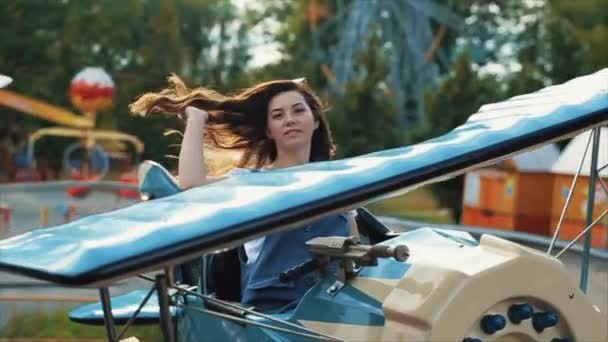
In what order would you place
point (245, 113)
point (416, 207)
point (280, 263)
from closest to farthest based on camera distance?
point (280, 263), point (245, 113), point (416, 207)

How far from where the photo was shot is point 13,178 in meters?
23.5

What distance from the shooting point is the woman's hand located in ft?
11.7

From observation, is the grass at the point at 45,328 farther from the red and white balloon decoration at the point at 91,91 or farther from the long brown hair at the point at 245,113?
the red and white balloon decoration at the point at 91,91

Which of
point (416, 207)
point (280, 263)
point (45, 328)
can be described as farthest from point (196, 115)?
point (416, 207)

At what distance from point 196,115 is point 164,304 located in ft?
4.65

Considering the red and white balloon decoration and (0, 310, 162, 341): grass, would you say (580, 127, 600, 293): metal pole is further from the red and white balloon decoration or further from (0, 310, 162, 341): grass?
the red and white balloon decoration

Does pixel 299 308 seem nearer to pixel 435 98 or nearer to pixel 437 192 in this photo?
pixel 437 192

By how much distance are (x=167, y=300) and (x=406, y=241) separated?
814 millimetres

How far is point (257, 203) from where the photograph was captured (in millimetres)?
2227

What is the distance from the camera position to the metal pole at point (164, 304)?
7.17 ft

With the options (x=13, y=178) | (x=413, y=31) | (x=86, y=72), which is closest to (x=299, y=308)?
(x=86, y=72)

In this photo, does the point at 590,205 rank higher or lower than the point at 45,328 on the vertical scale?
higher

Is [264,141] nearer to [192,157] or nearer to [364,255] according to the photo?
[192,157]

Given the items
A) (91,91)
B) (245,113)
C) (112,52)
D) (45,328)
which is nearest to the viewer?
(245,113)
